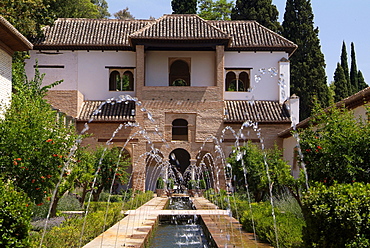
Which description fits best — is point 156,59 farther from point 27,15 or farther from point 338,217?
point 338,217

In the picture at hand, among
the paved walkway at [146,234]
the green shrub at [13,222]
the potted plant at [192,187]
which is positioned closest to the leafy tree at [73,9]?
the potted plant at [192,187]

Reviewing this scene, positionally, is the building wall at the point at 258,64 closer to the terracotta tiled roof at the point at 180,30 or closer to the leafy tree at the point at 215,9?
the terracotta tiled roof at the point at 180,30

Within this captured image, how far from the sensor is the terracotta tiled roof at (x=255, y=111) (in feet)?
80.8

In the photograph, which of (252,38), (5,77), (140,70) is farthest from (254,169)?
(252,38)

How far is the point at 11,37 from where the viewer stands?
13094mm

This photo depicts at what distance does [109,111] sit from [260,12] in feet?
44.1

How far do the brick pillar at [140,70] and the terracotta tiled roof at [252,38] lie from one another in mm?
4414

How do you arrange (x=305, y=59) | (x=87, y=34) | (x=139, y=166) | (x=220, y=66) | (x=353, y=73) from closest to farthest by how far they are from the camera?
(x=139, y=166) → (x=220, y=66) → (x=87, y=34) → (x=305, y=59) → (x=353, y=73)

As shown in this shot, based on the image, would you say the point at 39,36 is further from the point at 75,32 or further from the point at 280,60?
the point at 280,60

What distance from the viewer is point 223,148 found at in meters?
24.9

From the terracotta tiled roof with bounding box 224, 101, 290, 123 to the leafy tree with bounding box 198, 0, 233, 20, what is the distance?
16.3 metres

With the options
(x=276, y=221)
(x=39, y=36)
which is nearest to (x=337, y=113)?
(x=276, y=221)

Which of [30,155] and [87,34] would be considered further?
[87,34]

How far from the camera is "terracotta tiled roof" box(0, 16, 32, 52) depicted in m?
12.0
